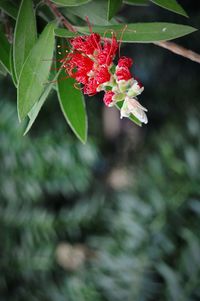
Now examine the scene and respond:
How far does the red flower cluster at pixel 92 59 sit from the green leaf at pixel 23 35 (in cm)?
5

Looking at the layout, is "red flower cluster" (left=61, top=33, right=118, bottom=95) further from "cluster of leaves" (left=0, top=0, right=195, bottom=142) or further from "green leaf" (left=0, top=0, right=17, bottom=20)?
"green leaf" (left=0, top=0, right=17, bottom=20)

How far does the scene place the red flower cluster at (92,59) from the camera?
452mm

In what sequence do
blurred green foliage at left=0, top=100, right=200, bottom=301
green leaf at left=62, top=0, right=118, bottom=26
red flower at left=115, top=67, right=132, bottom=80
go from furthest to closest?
blurred green foliage at left=0, top=100, right=200, bottom=301, green leaf at left=62, top=0, right=118, bottom=26, red flower at left=115, top=67, right=132, bottom=80

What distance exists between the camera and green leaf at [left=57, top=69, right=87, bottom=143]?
58 centimetres

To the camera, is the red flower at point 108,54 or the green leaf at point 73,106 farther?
the green leaf at point 73,106

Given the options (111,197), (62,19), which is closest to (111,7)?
(62,19)

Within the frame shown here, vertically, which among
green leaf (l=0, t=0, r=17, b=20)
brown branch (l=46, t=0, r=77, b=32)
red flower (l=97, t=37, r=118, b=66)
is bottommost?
red flower (l=97, t=37, r=118, b=66)

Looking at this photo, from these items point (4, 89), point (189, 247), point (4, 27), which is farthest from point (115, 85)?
point (4, 89)

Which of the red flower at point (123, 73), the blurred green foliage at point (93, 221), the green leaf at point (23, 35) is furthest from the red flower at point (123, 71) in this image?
the blurred green foliage at point (93, 221)

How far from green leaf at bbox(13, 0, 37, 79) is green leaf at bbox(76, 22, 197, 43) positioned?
0.07 m

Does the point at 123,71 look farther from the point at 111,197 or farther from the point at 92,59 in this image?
the point at 111,197

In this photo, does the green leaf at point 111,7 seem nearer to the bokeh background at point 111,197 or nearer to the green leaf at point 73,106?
the green leaf at point 73,106

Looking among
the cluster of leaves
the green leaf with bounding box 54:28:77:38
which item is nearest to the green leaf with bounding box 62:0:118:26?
the cluster of leaves

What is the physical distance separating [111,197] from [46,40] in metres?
0.86
